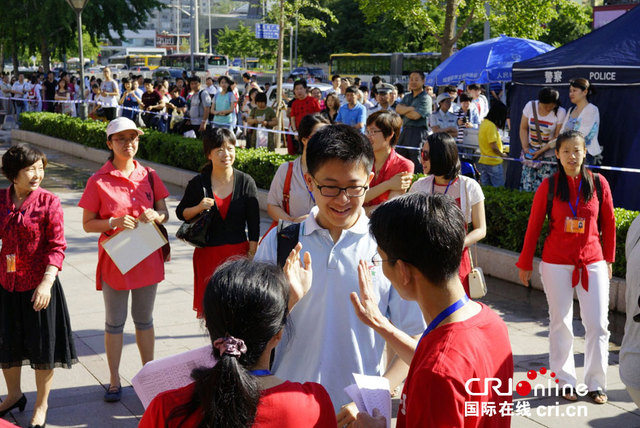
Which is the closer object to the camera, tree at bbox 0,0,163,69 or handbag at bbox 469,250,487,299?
handbag at bbox 469,250,487,299

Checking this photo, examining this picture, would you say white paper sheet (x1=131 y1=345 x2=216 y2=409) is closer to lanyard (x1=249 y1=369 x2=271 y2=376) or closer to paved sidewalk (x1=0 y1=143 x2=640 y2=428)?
lanyard (x1=249 y1=369 x2=271 y2=376)

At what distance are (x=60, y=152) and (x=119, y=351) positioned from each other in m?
15.9

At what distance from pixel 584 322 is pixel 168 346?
10.5 feet

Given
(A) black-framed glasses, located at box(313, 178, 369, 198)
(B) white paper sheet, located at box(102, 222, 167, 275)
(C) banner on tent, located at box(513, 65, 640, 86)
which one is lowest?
(B) white paper sheet, located at box(102, 222, 167, 275)

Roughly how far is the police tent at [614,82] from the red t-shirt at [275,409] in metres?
9.06

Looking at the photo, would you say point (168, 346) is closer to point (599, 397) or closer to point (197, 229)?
point (197, 229)

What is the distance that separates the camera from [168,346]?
→ 620 centimetres

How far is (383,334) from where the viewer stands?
2.50 m

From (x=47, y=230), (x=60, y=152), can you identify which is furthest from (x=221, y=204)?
(x=60, y=152)

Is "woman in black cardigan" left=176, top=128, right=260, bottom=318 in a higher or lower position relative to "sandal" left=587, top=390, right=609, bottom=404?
higher

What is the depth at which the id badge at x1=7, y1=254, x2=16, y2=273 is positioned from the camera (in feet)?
14.9

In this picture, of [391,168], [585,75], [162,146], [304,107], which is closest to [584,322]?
[391,168]

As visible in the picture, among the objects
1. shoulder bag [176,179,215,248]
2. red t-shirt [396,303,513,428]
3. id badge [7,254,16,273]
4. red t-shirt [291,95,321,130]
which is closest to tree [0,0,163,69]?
red t-shirt [291,95,321,130]

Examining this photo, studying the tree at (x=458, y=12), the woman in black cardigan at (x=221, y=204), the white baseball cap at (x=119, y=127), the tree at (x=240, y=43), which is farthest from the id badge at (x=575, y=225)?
the tree at (x=240, y=43)
